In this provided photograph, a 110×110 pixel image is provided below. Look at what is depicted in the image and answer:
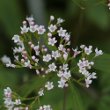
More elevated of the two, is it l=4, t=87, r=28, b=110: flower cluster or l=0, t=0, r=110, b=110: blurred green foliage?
l=0, t=0, r=110, b=110: blurred green foliage

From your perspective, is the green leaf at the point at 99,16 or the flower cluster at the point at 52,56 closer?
the flower cluster at the point at 52,56

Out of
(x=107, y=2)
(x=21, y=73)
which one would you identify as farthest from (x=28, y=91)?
(x=21, y=73)

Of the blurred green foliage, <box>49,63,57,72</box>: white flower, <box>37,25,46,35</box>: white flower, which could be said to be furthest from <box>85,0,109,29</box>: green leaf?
<box>49,63,57,72</box>: white flower

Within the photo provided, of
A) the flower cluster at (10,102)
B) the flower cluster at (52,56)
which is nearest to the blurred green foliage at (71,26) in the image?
the flower cluster at (52,56)

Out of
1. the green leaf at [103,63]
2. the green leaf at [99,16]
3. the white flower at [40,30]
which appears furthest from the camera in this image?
the green leaf at [99,16]

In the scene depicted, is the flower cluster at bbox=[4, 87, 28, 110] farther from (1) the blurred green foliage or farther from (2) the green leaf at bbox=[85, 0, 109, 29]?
(2) the green leaf at bbox=[85, 0, 109, 29]

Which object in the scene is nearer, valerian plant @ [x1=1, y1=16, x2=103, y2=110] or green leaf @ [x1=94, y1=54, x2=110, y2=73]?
valerian plant @ [x1=1, y1=16, x2=103, y2=110]

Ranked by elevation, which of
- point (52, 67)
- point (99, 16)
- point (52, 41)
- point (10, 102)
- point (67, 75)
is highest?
point (99, 16)

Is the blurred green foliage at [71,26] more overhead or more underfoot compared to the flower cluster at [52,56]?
more overhead

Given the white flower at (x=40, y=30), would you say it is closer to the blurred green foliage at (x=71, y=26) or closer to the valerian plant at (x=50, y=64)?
the valerian plant at (x=50, y=64)

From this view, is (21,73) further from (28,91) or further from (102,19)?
(28,91)

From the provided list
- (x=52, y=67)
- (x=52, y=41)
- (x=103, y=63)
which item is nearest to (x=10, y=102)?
(x=52, y=67)

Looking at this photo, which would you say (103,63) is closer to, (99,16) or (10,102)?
(10,102)
